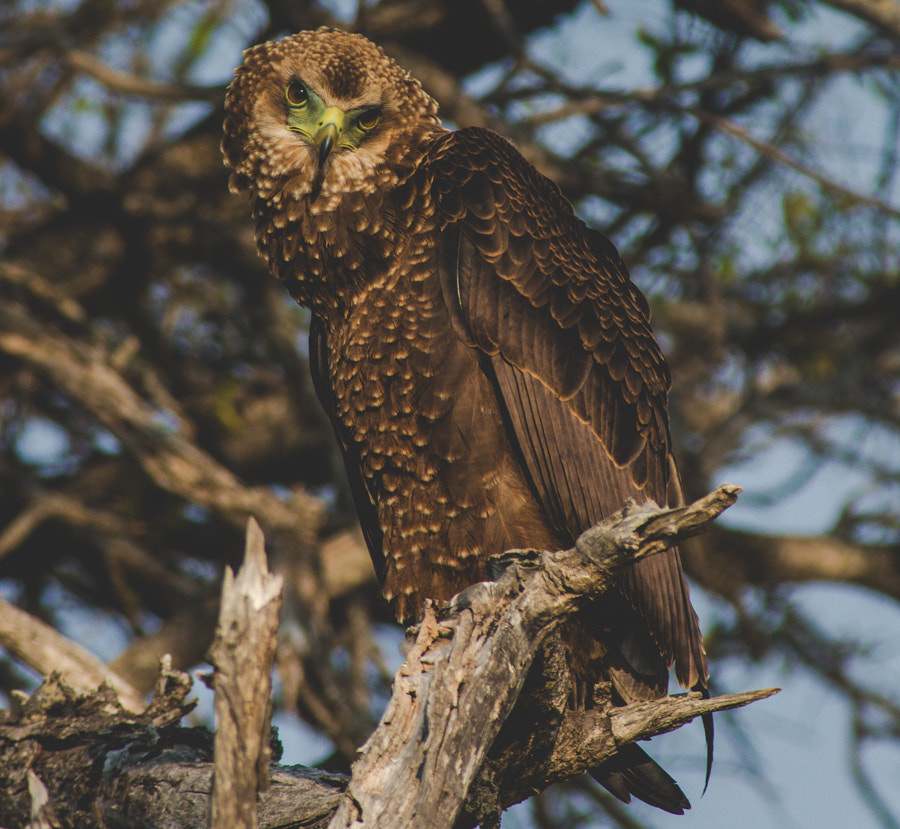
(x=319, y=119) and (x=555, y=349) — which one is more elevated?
(x=319, y=119)

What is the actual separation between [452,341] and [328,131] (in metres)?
0.79

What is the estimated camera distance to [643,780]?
320 centimetres

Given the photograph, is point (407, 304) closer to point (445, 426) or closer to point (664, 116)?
point (445, 426)

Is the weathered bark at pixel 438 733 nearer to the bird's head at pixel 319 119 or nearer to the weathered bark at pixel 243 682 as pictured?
the weathered bark at pixel 243 682

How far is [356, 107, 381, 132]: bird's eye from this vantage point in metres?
3.44

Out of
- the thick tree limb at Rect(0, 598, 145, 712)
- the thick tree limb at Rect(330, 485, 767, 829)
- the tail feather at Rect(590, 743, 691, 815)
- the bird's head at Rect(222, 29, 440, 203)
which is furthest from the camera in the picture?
the thick tree limb at Rect(0, 598, 145, 712)

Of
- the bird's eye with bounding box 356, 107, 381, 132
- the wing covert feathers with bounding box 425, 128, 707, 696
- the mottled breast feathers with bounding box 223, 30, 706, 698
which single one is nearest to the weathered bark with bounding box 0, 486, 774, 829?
the mottled breast feathers with bounding box 223, 30, 706, 698

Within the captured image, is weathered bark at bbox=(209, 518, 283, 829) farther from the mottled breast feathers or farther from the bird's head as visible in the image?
the bird's head

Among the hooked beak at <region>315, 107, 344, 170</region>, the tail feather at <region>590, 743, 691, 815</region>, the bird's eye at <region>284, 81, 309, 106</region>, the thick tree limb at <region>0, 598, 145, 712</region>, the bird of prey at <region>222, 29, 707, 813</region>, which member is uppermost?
the bird's eye at <region>284, 81, 309, 106</region>

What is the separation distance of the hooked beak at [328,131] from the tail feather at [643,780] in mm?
2095

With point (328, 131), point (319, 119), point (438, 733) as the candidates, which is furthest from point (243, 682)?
point (319, 119)

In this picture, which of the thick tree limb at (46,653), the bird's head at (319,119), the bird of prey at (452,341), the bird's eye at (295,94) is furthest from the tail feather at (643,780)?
the bird's eye at (295,94)

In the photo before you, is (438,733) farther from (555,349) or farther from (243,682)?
(555,349)

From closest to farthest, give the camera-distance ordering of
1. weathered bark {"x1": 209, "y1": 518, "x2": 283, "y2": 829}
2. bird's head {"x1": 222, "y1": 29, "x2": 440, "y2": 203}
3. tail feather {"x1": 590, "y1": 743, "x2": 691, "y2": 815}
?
weathered bark {"x1": 209, "y1": 518, "x2": 283, "y2": 829} → tail feather {"x1": 590, "y1": 743, "x2": 691, "y2": 815} → bird's head {"x1": 222, "y1": 29, "x2": 440, "y2": 203}
